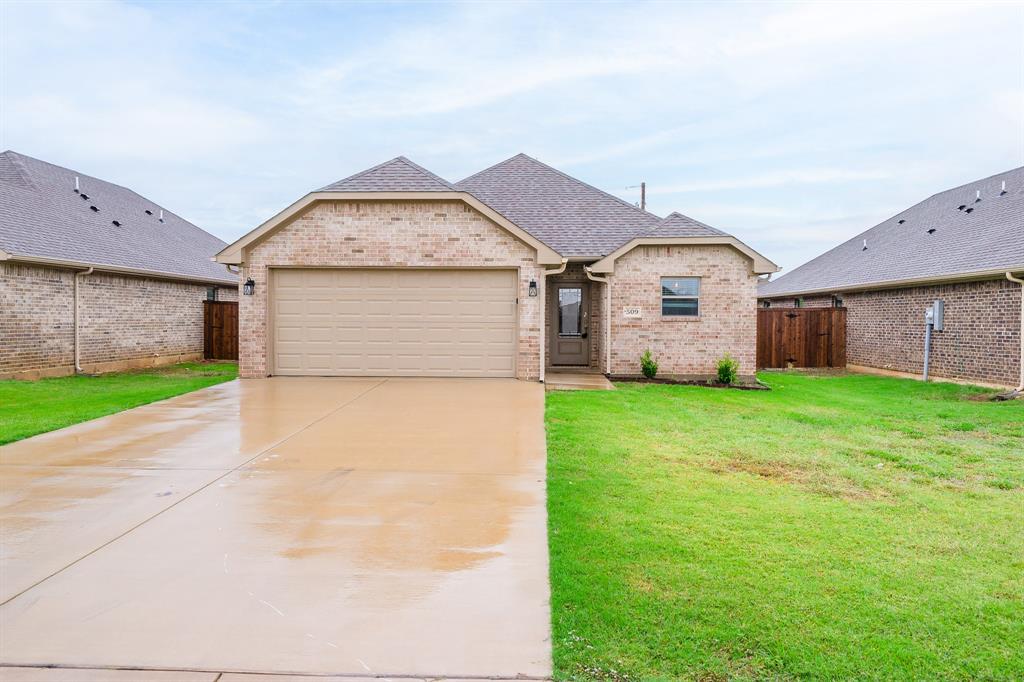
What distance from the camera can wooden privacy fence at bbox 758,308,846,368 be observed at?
20.8m

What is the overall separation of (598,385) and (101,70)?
53.2 ft

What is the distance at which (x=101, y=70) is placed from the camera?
18609 millimetres

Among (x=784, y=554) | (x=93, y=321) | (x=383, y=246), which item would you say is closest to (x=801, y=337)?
(x=383, y=246)

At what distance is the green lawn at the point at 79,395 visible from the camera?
9312 millimetres

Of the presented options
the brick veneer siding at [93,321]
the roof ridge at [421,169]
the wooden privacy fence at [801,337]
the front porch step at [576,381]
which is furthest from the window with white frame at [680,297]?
the brick veneer siding at [93,321]

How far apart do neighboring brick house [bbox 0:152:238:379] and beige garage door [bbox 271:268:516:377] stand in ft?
19.1

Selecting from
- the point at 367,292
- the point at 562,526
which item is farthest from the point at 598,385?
the point at 562,526

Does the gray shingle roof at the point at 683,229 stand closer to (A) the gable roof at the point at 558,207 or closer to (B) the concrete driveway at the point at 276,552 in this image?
(A) the gable roof at the point at 558,207

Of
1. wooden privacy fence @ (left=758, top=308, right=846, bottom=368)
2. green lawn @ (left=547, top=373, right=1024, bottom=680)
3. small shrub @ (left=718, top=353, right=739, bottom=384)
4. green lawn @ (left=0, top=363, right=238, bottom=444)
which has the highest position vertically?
wooden privacy fence @ (left=758, top=308, right=846, bottom=368)

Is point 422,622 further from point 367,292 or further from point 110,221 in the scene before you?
point 110,221

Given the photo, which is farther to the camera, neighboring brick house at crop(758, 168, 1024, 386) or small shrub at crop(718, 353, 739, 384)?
small shrub at crop(718, 353, 739, 384)

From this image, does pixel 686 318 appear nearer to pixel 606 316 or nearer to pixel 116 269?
pixel 606 316

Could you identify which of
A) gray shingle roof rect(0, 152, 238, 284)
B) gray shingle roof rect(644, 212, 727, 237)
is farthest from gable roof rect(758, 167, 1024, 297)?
gray shingle roof rect(0, 152, 238, 284)

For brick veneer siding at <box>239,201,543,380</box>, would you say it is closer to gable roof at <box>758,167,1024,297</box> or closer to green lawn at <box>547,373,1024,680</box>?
green lawn at <box>547,373,1024,680</box>
